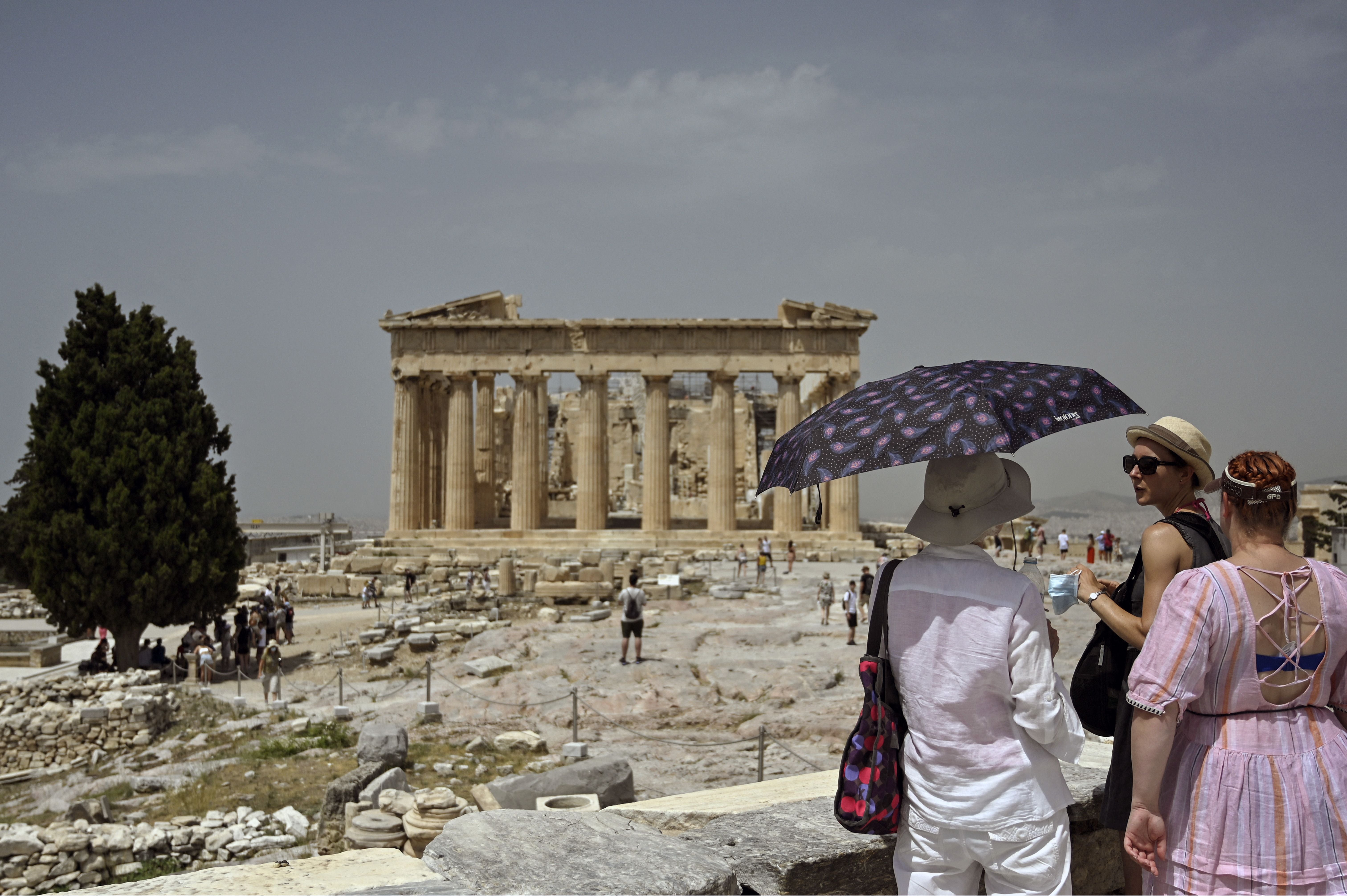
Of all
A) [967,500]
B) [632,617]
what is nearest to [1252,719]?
[967,500]

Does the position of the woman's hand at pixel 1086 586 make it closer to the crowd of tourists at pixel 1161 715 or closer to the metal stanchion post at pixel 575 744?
the crowd of tourists at pixel 1161 715

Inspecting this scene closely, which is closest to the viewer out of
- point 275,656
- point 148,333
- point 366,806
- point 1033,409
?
point 1033,409

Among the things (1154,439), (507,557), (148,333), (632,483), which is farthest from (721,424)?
(1154,439)

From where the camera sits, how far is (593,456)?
38844mm

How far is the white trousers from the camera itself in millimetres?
3260

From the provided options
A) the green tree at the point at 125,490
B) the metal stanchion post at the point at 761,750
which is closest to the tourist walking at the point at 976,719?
the metal stanchion post at the point at 761,750

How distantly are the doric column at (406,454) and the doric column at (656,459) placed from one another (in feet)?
28.3

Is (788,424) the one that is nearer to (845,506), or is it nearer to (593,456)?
(845,506)

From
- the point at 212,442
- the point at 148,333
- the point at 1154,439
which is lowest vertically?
the point at 1154,439

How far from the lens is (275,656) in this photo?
1880 centimetres

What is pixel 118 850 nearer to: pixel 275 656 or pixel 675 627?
pixel 275 656

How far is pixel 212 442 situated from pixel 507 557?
12.0m

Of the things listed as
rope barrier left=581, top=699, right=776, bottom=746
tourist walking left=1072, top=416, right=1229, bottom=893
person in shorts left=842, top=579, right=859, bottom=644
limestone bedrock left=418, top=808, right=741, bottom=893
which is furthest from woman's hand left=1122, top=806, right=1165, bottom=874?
person in shorts left=842, top=579, right=859, bottom=644

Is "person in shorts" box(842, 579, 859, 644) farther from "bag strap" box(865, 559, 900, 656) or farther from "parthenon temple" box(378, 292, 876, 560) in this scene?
"parthenon temple" box(378, 292, 876, 560)
